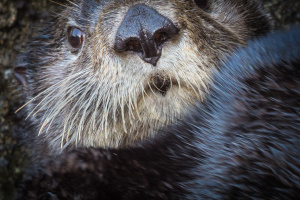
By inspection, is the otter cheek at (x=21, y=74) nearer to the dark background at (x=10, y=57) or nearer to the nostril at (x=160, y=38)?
the dark background at (x=10, y=57)

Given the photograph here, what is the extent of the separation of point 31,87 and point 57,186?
45.4 inches

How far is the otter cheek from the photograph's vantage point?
2711 millimetres

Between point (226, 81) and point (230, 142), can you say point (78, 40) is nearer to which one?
point (226, 81)

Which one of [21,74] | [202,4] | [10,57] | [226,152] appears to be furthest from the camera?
[10,57]

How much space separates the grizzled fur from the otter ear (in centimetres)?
114

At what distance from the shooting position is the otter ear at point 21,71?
2.71 metres

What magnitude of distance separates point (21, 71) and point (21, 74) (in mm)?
22

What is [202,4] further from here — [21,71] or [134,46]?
[21,71]

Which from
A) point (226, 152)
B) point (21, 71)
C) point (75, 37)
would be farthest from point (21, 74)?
point (226, 152)

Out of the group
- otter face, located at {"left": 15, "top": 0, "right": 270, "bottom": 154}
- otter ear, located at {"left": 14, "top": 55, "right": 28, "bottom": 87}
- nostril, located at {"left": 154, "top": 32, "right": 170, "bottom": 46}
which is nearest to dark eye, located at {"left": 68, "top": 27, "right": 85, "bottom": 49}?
otter face, located at {"left": 15, "top": 0, "right": 270, "bottom": 154}

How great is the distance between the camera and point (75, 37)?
239 centimetres

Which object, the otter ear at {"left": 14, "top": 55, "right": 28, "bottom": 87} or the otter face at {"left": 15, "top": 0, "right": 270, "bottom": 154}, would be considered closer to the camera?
the otter face at {"left": 15, "top": 0, "right": 270, "bottom": 154}

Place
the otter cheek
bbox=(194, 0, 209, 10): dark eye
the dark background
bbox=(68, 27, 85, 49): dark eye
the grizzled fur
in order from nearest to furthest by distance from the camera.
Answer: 1. the grizzled fur
2. bbox=(194, 0, 209, 10): dark eye
3. bbox=(68, 27, 85, 49): dark eye
4. the otter cheek
5. the dark background

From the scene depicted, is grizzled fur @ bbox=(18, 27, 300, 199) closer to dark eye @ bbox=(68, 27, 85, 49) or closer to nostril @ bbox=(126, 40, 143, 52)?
nostril @ bbox=(126, 40, 143, 52)
